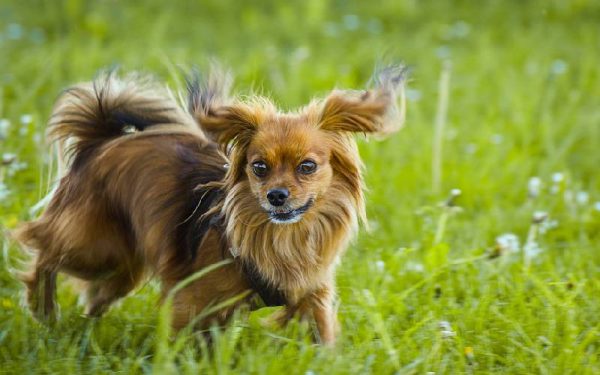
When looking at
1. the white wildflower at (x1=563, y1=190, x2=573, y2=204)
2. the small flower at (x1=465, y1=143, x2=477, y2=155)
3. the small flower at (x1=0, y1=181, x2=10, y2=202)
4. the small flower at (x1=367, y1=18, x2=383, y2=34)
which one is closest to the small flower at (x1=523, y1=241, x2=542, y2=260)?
the white wildflower at (x1=563, y1=190, x2=573, y2=204)

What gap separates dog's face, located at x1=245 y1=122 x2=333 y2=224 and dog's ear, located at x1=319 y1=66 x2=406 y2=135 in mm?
119

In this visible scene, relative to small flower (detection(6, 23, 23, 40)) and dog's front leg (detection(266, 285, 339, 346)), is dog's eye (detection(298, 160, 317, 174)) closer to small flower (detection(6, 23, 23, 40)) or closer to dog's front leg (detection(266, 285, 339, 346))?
dog's front leg (detection(266, 285, 339, 346))

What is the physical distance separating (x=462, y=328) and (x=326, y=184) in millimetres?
861

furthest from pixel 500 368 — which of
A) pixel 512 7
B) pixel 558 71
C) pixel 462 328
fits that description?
pixel 512 7

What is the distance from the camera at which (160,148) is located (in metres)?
3.89

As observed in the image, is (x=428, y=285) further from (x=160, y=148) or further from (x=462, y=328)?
(x=160, y=148)

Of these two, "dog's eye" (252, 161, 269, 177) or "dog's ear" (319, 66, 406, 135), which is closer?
"dog's eye" (252, 161, 269, 177)

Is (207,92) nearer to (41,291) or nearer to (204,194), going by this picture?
(204,194)

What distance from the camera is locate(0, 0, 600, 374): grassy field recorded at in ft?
12.1

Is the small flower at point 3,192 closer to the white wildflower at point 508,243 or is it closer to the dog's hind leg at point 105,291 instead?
the dog's hind leg at point 105,291

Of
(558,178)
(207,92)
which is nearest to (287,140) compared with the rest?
(207,92)

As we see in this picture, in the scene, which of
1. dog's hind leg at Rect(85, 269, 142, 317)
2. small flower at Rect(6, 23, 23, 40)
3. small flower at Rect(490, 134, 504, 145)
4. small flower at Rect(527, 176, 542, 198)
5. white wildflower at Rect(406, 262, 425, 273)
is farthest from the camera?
small flower at Rect(6, 23, 23, 40)

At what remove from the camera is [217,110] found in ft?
11.8

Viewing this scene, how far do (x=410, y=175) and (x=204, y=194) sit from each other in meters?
2.20
